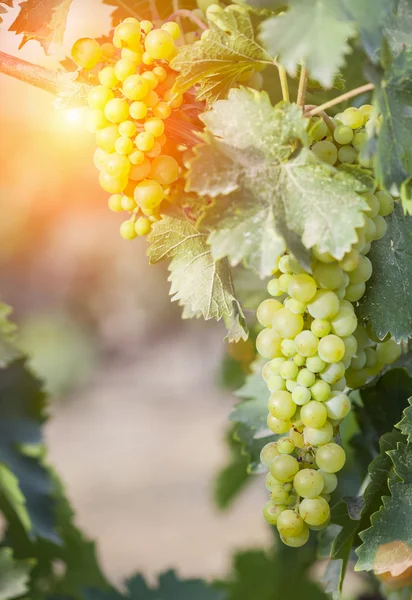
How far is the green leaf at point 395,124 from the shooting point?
1.44 ft

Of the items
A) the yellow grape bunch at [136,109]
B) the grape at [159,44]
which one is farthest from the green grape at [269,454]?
the grape at [159,44]

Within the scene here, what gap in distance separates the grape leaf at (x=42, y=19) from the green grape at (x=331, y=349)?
0.34 m

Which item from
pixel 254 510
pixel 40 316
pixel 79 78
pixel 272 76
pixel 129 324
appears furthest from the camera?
pixel 129 324

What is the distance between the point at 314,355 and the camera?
1.77ft

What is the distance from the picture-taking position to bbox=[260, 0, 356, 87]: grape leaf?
1.26ft

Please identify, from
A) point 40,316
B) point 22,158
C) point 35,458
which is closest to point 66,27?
point 35,458

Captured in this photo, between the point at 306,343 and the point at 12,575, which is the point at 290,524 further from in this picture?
the point at 12,575

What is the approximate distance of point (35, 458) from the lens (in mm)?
981

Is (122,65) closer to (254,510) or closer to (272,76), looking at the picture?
(272,76)

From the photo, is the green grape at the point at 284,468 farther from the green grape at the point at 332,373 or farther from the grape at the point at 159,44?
the grape at the point at 159,44

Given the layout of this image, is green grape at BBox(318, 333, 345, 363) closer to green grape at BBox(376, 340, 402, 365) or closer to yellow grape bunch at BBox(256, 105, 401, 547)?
yellow grape bunch at BBox(256, 105, 401, 547)

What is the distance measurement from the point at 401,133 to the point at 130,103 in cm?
20

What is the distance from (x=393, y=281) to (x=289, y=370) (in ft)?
0.38

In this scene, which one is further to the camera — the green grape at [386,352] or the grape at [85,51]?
the green grape at [386,352]
